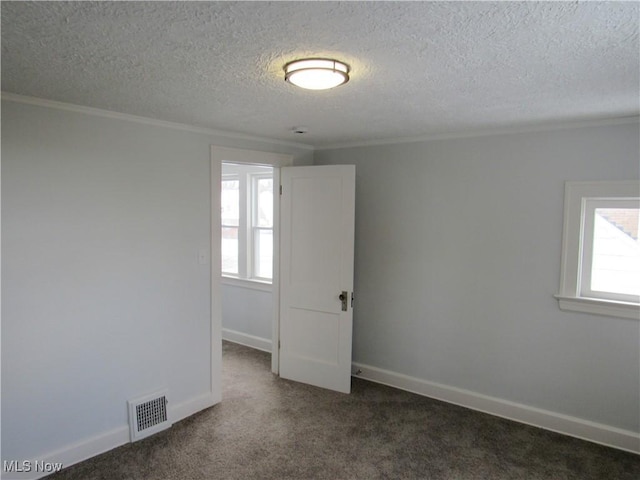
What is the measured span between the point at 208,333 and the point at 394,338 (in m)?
1.69

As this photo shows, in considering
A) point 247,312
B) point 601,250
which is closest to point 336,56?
point 601,250

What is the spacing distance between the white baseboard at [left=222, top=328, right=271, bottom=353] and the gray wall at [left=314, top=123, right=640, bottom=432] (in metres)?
1.18

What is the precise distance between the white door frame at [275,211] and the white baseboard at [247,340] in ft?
2.11

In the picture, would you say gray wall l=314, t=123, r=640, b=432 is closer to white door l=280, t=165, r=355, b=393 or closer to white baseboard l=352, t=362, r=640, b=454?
white baseboard l=352, t=362, r=640, b=454

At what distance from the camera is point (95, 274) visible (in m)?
2.78

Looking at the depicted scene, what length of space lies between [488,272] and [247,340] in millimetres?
2909

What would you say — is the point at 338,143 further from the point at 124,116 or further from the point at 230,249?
the point at 230,249

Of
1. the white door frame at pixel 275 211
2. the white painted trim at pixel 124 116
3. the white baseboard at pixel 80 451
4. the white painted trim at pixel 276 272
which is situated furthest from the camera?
the white painted trim at pixel 276 272

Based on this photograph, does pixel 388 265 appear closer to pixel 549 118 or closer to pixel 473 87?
pixel 549 118

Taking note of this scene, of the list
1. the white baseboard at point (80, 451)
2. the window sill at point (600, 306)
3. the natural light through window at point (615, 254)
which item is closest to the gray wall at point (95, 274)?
the white baseboard at point (80, 451)

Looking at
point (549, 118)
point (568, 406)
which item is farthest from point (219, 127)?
point (568, 406)

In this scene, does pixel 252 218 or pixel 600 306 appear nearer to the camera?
pixel 600 306

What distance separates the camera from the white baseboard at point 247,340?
16.1 ft

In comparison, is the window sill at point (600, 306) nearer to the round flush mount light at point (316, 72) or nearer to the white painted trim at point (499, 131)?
the white painted trim at point (499, 131)
